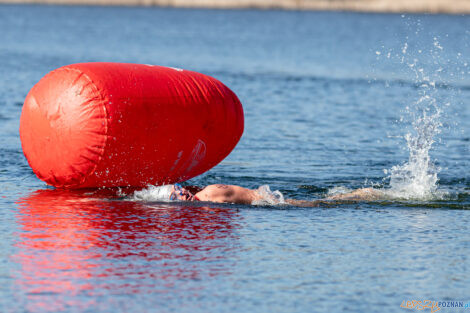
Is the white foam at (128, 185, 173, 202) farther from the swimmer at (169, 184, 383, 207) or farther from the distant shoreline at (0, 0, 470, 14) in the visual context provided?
the distant shoreline at (0, 0, 470, 14)

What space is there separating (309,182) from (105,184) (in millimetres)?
2681

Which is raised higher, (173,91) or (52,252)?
(173,91)

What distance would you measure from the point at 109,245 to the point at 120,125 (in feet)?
5.68

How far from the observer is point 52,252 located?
24.8ft

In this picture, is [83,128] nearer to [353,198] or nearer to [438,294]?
[353,198]

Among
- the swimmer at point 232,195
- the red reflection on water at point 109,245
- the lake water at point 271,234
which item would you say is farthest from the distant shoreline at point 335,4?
the red reflection on water at point 109,245

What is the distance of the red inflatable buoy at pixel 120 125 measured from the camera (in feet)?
30.2

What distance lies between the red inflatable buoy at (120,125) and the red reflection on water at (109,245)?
0.40 metres

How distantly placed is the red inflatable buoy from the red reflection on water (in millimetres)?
399

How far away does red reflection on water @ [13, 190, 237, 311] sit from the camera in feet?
22.0

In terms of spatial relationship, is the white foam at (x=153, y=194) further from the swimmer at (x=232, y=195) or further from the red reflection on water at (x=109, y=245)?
the red reflection on water at (x=109, y=245)

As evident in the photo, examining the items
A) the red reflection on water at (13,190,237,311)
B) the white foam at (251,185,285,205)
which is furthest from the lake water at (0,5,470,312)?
the white foam at (251,185,285,205)

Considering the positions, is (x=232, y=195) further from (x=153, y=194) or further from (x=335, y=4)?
(x=335, y=4)

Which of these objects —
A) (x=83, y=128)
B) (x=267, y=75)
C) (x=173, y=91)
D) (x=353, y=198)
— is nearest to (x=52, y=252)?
(x=83, y=128)
